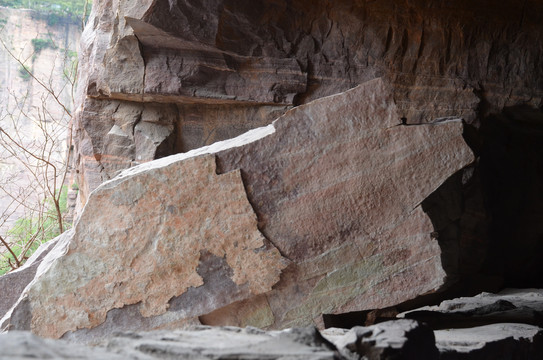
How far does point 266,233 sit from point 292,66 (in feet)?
8.19

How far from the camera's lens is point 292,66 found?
5312 millimetres

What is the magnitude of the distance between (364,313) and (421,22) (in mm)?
2944

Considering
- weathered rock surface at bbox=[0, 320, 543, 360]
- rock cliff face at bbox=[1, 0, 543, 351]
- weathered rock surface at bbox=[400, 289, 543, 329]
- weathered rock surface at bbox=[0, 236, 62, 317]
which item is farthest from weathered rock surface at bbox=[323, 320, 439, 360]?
weathered rock surface at bbox=[0, 236, 62, 317]

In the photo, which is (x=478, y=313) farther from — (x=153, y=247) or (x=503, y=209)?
(x=503, y=209)

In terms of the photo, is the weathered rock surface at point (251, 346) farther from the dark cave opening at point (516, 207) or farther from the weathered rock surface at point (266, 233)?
the dark cave opening at point (516, 207)

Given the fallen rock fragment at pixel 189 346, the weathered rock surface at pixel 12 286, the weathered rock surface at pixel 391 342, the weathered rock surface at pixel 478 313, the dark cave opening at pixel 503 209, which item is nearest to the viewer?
the fallen rock fragment at pixel 189 346

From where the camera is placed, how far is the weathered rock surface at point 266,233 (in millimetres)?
3154

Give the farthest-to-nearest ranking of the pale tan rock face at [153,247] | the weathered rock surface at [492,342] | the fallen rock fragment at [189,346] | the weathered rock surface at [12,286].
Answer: the weathered rock surface at [12,286]
the pale tan rock face at [153,247]
the weathered rock surface at [492,342]
the fallen rock fragment at [189,346]

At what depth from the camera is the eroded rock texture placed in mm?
5250

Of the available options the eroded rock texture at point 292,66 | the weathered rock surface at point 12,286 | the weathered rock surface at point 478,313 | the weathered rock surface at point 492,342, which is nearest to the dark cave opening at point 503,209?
the eroded rock texture at point 292,66

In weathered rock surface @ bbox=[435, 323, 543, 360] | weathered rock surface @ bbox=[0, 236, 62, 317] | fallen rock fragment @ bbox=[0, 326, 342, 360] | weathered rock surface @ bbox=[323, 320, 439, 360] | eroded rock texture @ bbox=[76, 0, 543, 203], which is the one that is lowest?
weathered rock surface @ bbox=[435, 323, 543, 360]

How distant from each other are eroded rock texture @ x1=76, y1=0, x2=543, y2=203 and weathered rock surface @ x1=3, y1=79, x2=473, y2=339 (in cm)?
220

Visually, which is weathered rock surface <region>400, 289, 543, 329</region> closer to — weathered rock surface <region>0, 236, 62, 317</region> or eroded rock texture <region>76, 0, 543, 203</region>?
eroded rock texture <region>76, 0, 543, 203</region>

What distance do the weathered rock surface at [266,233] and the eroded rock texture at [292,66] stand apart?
86.6 inches
